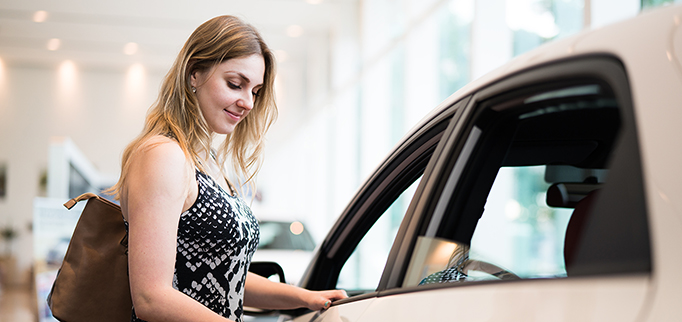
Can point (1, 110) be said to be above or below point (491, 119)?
above

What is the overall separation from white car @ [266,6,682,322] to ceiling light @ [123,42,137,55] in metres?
12.7

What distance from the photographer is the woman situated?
43.3 inches

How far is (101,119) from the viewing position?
1459 cm

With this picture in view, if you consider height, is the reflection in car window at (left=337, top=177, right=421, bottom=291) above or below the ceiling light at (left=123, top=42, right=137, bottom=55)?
below

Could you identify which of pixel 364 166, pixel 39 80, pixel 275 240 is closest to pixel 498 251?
pixel 275 240

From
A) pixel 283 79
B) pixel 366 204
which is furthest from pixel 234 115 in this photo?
pixel 283 79

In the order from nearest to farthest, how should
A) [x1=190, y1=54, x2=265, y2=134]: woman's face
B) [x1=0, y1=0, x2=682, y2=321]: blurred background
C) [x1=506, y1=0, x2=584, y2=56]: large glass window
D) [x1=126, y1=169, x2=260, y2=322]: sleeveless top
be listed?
[x1=126, y1=169, x2=260, y2=322]: sleeveless top → [x1=190, y1=54, x2=265, y2=134]: woman's face → [x1=506, y1=0, x2=584, y2=56]: large glass window → [x1=0, y1=0, x2=682, y2=321]: blurred background

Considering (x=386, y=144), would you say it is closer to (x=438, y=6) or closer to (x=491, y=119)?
(x=438, y=6)

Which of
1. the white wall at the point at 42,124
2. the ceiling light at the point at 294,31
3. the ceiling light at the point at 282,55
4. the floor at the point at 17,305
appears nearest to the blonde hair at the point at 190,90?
the floor at the point at 17,305

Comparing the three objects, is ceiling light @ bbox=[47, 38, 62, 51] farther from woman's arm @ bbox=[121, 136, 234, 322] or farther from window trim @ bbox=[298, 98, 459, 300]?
woman's arm @ bbox=[121, 136, 234, 322]

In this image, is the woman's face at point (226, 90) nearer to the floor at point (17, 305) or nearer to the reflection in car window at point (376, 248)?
the reflection in car window at point (376, 248)

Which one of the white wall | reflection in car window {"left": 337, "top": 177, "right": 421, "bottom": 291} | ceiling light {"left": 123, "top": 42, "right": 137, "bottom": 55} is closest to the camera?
reflection in car window {"left": 337, "top": 177, "right": 421, "bottom": 291}

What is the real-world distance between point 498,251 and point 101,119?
1267 cm

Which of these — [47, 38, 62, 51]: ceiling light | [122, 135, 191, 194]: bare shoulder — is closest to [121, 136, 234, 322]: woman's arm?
[122, 135, 191, 194]: bare shoulder
